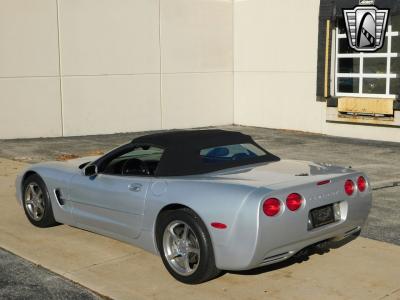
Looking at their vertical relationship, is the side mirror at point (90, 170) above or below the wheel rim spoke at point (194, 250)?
above

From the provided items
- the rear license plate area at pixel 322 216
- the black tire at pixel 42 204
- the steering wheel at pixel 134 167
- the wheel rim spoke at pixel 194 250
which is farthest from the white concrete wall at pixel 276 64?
the wheel rim spoke at pixel 194 250

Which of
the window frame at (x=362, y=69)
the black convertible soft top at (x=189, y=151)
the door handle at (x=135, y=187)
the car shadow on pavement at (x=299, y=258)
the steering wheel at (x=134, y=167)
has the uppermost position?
the window frame at (x=362, y=69)

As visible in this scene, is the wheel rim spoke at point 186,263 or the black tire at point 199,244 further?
the wheel rim spoke at point 186,263

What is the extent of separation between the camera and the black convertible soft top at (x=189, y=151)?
5.47m

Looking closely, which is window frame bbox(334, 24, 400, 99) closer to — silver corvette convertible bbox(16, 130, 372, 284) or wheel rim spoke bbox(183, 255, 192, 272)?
silver corvette convertible bbox(16, 130, 372, 284)

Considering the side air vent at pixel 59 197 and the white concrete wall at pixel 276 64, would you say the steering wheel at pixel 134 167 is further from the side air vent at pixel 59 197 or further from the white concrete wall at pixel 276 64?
the white concrete wall at pixel 276 64

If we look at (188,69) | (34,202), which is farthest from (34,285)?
(188,69)

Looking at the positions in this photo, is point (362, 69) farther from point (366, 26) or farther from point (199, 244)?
point (199, 244)

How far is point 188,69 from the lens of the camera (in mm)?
18844

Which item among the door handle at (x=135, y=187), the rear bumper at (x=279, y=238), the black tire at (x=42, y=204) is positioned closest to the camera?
the rear bumper at (x=279, y=238)

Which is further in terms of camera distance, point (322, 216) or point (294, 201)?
point (322, 216)

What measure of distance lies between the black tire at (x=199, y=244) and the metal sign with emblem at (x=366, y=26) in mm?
11907

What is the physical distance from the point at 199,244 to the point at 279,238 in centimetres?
68

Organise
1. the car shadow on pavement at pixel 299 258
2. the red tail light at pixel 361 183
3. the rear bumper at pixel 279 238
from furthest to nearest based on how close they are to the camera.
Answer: the red tail light at pixel 361 183
the car shadow on pavement at pixel 299 258
the rear bumper at pixel 279 238
